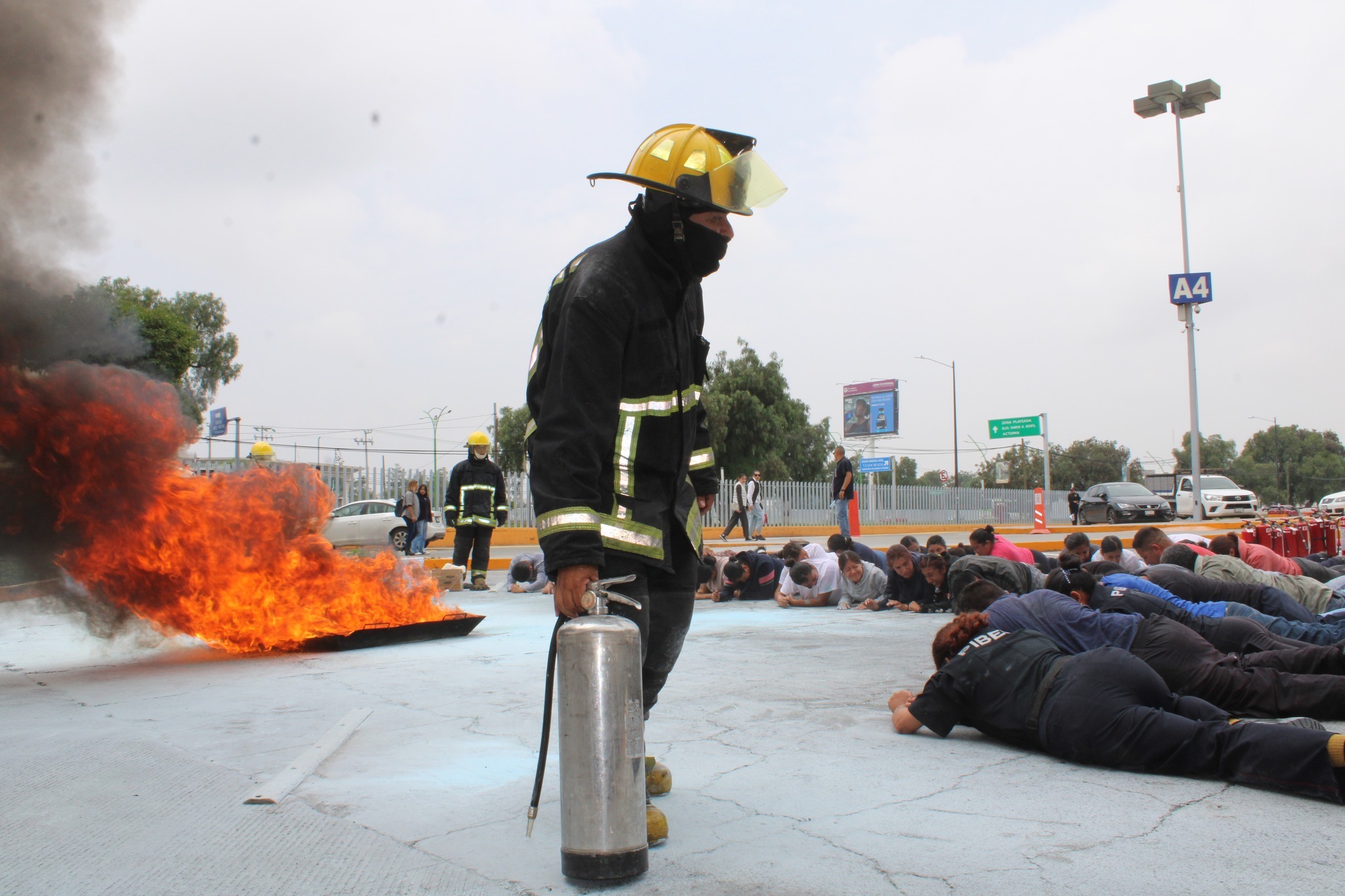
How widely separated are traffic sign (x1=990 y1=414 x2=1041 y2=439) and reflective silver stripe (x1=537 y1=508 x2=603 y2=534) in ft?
181

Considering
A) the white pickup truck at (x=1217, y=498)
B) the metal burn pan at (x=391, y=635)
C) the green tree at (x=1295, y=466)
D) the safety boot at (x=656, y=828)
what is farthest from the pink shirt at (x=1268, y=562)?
the green tree at (x=1295, y=466)

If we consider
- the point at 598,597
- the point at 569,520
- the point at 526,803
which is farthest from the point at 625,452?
the point at 526,803

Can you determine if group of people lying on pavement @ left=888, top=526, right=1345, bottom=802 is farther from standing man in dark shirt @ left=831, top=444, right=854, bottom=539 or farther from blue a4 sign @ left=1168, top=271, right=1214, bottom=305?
blue a4 sign @ left=1168, top=271, right=1214, bottom=305

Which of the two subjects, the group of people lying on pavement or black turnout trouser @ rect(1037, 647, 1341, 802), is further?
the group of people lying on pavement

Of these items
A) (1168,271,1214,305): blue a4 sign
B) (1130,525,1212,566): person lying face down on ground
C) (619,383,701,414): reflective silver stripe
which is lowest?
(1130,525,1212,566): person lying face down on ground

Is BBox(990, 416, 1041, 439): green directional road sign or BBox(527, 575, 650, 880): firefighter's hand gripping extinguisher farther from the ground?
BBox(990, 416, 1041, 439): green directional road sign

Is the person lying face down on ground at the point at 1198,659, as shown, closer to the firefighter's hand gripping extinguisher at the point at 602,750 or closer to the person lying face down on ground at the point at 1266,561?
the firefighter's hand gripping extinguisher at the point at 602,750

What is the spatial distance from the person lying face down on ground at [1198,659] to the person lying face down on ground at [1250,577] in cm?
154

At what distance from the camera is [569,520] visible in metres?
2.27

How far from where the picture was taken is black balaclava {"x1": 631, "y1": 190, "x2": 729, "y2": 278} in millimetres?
2566

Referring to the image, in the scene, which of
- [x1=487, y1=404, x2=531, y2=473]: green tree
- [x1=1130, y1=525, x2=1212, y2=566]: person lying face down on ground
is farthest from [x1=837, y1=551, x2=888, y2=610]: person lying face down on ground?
[x1=487, y1=404, x2=531, y2=473]: green tree

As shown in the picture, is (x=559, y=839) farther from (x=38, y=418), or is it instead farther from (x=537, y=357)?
(x=38, y=418)

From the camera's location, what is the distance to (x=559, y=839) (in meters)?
2.47

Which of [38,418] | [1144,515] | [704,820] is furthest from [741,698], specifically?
[1144,515]
